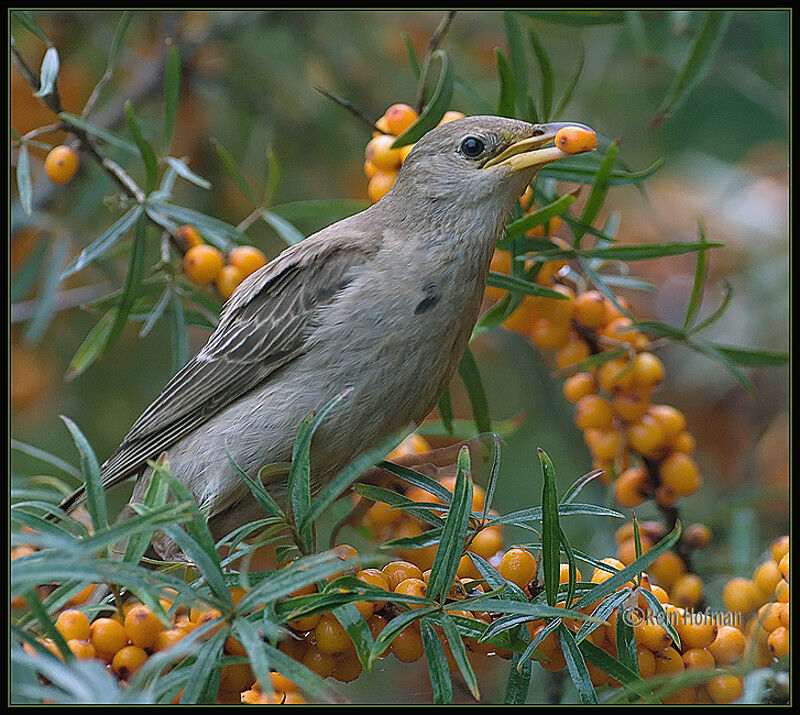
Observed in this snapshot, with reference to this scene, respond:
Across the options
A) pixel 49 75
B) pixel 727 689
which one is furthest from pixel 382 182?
pixel 727 689

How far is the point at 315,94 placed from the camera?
3.79 m

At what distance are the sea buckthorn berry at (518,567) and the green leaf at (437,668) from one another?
0.81ft

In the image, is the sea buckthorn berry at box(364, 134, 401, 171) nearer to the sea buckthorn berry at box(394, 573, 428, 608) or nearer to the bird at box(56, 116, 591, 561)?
the bird at box(56, 116, 591, 561)

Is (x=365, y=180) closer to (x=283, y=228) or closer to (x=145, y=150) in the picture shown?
(x=283, y=228)

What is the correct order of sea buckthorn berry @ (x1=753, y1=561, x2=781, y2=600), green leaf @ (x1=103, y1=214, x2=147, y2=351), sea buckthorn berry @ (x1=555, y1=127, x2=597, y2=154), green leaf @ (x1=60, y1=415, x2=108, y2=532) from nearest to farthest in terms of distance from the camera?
green leaf @ (x1=60, y1=415, x2=108, y2=532) < sea buckthorn berry @ (x1=753, y1=561, x2=781, y2=600) < sea buckthorn berry @ (x1=555, y1=127, x2=597, y2=154) < green leaf @ (x1=103, y1=214, x2=147, y2=351)

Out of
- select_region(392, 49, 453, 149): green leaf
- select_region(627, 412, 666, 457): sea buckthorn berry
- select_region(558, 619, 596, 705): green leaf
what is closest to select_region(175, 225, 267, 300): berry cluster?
select_region(392, 49, 453, 149): green leaf

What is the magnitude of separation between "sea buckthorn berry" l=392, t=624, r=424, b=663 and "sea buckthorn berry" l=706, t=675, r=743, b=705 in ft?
1.70

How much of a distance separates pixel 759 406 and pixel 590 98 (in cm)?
152

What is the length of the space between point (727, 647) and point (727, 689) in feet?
0.36

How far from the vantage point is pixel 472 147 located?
7.82ft

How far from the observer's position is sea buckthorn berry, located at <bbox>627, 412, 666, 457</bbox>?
2.29 m

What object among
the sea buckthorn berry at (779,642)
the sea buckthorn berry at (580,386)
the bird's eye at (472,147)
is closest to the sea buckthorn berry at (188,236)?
the bird's eye at (472,147)

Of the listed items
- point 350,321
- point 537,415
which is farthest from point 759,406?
point 350,321

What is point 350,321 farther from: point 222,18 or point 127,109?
point 222,18
